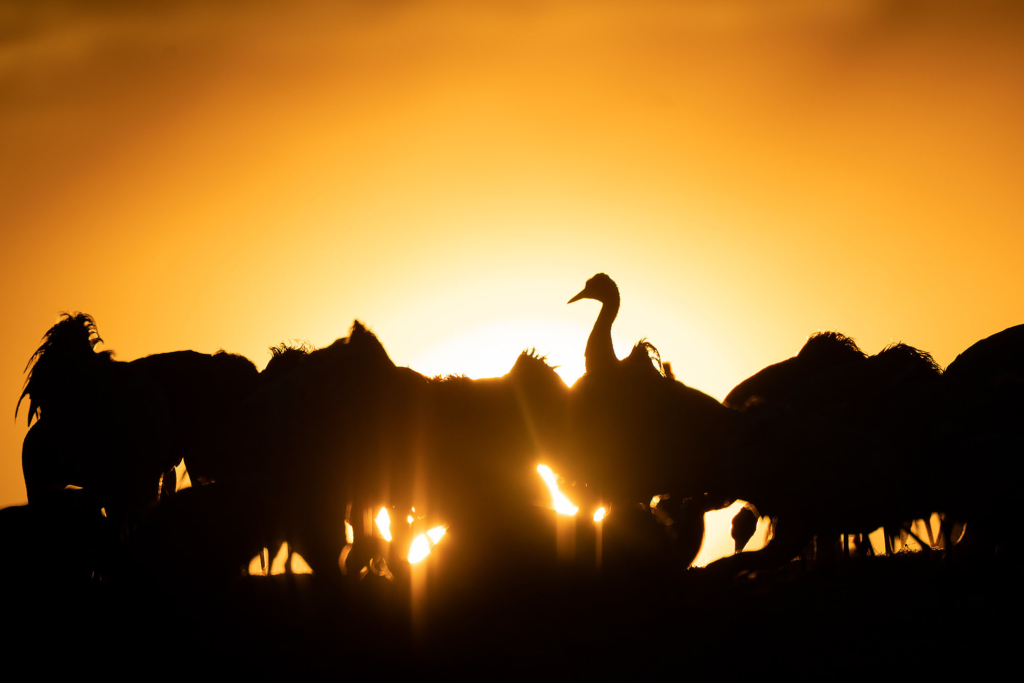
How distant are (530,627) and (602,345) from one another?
24.6 ft

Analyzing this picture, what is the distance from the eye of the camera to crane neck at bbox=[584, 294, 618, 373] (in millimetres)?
17797

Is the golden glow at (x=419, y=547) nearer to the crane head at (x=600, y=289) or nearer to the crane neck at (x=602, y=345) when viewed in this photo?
the crane neck at (x=602, y=345)

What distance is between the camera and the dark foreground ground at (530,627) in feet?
34.8

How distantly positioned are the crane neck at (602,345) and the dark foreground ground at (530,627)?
485 centimetres

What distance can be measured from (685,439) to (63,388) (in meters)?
10.7

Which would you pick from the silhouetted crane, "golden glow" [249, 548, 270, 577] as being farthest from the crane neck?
the silhouetted crane

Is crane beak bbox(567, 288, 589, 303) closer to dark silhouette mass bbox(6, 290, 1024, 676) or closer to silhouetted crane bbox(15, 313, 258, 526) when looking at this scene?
dark silhouette mass bbox(6, 290, 1024, 676)

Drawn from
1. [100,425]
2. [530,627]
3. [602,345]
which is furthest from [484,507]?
[100,425]

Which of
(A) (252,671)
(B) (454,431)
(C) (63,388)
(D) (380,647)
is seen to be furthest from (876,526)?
(C) (63,388)

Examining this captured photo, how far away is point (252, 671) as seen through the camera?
1055 cm

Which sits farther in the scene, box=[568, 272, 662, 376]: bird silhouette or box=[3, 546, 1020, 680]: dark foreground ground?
box=[568, 272, 662, 376]: bird silhouette

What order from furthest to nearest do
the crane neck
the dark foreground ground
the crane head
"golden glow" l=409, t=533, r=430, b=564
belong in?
the crane head → the crane neck → "golden glow" l=409, t=533, r=430, b=564 → the dark foreground ground

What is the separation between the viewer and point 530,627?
1177cm

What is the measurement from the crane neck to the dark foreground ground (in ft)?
15.9
